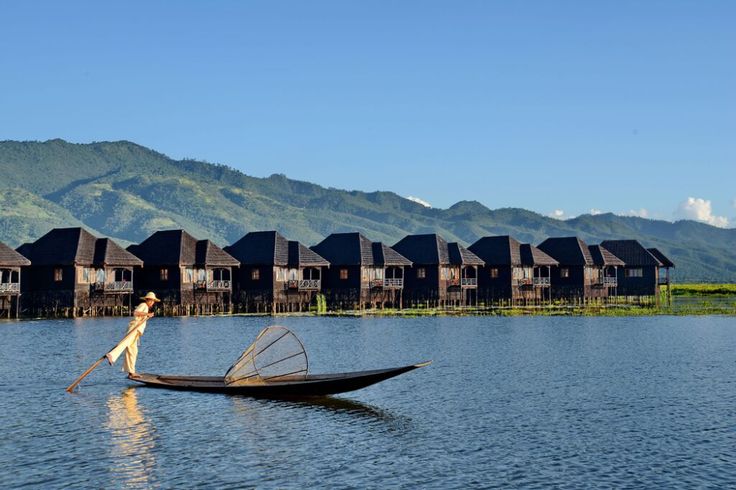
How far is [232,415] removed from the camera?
27.8 m

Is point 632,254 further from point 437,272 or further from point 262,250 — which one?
point 262,250

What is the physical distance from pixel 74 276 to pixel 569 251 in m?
57.7

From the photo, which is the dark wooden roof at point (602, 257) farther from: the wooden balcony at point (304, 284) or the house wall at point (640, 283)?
the wooden balcony at point (304, 284)

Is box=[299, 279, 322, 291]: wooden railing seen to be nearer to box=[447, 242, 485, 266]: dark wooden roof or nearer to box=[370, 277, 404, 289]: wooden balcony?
box=[370, 277, 404, 289]: wooden balcony

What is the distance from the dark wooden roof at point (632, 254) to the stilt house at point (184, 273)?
5105 cm

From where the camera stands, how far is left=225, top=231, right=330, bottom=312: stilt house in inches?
3383

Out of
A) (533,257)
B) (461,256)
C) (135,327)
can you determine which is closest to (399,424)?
(135,327)

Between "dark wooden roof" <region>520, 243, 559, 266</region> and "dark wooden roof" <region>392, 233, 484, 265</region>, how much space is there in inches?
219

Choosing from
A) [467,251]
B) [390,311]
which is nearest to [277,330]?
[390,311]

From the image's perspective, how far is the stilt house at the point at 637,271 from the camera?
358 ft

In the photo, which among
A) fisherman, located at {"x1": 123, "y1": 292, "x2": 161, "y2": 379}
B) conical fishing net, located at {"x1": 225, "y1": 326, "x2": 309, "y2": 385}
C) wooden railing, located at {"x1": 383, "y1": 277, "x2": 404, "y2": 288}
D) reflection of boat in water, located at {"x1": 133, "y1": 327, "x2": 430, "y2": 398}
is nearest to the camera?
reflection of boat in water, located at {"x1": 133, "y1": 327, "x2": 430, "y2": 398}

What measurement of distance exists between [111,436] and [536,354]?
90.7 feet

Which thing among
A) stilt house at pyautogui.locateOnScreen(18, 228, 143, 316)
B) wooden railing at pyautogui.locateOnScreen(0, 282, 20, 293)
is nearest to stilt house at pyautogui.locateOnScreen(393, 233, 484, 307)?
stilt house at pyautogui.locateOnScreen(18, 228, 143, 316)

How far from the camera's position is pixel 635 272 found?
11050 centimetres
